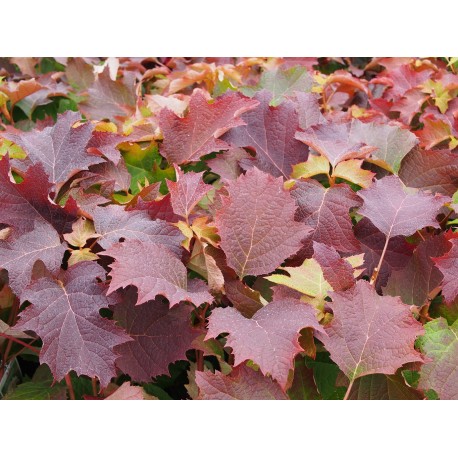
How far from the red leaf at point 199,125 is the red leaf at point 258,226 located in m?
A: 0.20

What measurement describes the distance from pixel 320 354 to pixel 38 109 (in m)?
1.22

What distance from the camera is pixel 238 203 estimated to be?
37.2 inches

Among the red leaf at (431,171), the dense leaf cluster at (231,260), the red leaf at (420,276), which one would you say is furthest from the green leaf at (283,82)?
the red leaf at (420,276)

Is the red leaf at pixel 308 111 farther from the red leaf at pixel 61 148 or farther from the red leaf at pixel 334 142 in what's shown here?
the red leaf at pixel 61 148

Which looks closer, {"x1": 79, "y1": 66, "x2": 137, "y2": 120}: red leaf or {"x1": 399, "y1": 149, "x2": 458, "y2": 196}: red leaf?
{"x1": 399, "y1": 149, "x2": 458, "y2": 196}: red leaf

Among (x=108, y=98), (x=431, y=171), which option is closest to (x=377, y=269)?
(x=431, y=171)

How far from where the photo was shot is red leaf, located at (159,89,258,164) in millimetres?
1141

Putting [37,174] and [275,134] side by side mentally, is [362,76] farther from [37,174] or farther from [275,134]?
[37,174]

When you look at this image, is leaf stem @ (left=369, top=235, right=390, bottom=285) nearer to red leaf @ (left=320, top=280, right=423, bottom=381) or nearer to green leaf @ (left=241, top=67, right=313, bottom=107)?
red leaf @ (left=320, top=280, right=423, bottom=381)

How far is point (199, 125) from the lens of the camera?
45.9 inches

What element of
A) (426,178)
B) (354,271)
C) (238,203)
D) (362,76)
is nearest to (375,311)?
(354,271)

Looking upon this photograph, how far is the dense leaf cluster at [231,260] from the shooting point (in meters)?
0.83

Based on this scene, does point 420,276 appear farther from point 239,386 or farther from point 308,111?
point 308,111

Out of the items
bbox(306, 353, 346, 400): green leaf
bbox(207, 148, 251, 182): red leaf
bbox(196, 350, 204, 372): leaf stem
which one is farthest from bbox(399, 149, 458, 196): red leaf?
bbox(196, 350, 204, 372): leaf stem
